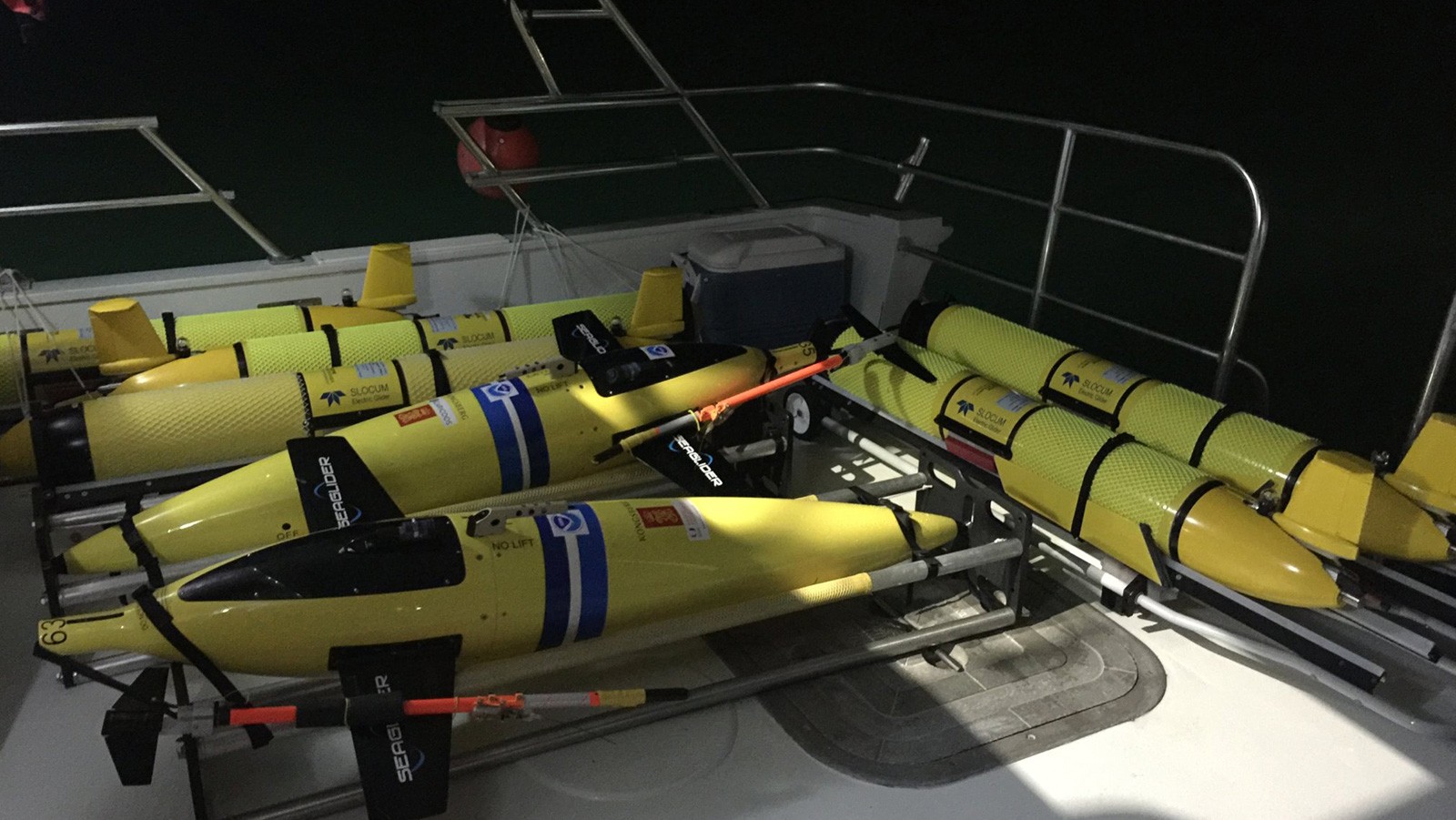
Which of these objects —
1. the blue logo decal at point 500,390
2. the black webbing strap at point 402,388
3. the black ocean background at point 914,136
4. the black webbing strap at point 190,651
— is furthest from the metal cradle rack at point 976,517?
the black ocean background at point 914,136

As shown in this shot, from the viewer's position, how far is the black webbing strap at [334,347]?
3264 millimetres

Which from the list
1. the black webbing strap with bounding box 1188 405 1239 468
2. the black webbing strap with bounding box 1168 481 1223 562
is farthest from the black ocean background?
the black webbing strap with bounding box 1168 481 1223 562

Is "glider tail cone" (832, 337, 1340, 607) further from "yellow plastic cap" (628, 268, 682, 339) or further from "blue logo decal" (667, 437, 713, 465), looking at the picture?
"yellow plastic cap" (628, 268, 682, 339)

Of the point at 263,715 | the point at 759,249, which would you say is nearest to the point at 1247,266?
the point at 759,249

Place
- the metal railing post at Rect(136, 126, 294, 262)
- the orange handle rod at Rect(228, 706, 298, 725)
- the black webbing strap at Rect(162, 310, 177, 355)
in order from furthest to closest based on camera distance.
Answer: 1. the metal railing post at Rect(136, 126, 294, 262)
2. the black webbing strap at Rect(162, 310, 177, 355)
3. the orange handle rod at Rect(228, 706, 298, 725)

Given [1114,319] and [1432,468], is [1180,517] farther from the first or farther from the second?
[1114,319]

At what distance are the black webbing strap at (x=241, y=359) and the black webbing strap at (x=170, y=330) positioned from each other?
0.23 metres

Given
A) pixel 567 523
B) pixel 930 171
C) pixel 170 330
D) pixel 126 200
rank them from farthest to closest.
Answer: pixel 930 171
pixel 126 200
pixel 170 330
pixel 567 523

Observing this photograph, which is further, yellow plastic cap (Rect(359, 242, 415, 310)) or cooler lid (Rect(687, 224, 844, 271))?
cooler lid (Rect(687, 224, 844, 271))

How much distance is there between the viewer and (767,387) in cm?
300

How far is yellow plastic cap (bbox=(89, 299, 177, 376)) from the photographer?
9.72 ft

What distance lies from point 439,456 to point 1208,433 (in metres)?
2.05

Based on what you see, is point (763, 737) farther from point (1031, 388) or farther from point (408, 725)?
point (1031, 388)

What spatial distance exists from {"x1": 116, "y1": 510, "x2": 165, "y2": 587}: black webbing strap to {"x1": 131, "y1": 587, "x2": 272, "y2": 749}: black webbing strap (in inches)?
16.2
